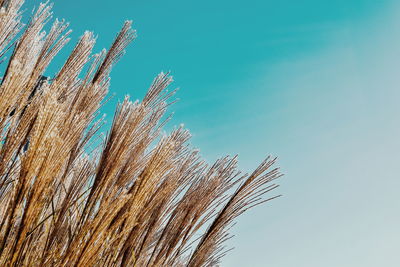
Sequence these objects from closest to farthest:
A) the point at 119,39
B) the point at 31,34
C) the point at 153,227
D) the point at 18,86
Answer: the point at 18,86
the point at 153,227
the point at 31,34
the point at 119,39

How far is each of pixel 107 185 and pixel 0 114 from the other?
397 millimetres

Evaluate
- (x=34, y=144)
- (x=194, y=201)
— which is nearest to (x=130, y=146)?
(x=194, y=201)

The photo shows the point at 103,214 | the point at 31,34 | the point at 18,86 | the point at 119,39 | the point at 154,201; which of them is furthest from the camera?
the point at 119,39

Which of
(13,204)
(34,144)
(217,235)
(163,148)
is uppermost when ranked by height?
(163,148)

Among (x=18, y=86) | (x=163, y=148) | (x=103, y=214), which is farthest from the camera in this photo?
(x=163, y=148)

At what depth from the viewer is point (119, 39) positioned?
2043 mm

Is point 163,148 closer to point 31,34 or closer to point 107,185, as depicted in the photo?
point 107,185

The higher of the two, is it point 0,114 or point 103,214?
point 0,114

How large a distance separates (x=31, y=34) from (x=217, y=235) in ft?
3.40

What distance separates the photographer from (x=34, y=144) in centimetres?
95

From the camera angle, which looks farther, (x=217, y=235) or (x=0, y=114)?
(x=217, y=235)

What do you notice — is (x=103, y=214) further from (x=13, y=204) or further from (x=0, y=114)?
(x=0, y=114)

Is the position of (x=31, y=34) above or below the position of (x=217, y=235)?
above

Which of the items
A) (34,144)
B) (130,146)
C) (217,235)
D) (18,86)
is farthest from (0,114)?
(217,235)
